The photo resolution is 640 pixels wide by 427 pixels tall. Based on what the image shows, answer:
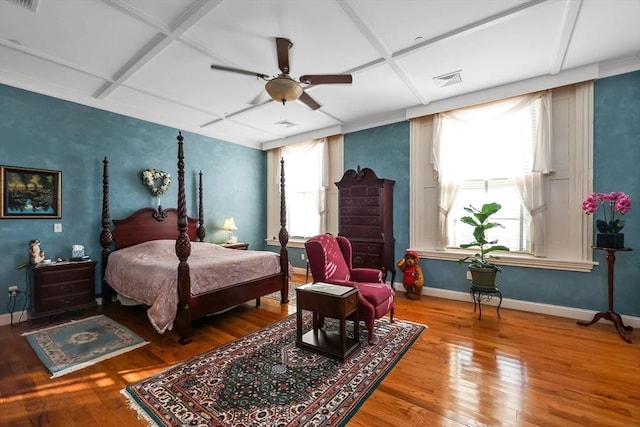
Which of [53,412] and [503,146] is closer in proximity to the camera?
[53,412]

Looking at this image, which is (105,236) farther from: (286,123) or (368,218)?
(368,218)

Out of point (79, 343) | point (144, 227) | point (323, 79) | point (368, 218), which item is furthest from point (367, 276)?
point (144, 227)

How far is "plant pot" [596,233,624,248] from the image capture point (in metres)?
2.91

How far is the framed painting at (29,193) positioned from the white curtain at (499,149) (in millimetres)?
5452

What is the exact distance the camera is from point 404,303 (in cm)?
407

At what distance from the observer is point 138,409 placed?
185cm

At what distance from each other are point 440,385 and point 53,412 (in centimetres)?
272

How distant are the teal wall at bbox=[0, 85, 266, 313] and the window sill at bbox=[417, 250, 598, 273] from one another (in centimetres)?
435

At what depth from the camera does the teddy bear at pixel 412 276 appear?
4242mm

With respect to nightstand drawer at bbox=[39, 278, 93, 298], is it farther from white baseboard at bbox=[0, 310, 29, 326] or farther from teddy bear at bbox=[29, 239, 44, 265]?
white baseboard at bbox=[0, 310, 29, 326]

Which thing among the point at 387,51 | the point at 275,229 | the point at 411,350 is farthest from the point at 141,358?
the point at 275,229

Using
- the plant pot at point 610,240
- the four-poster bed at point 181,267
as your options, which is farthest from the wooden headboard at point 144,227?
the plant pot at point 610,240

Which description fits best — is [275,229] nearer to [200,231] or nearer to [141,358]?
[200,231]

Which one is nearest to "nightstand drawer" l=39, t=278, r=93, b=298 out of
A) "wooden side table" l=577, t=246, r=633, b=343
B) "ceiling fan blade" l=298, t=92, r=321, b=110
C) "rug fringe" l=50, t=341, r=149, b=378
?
"rug fringe" l=50, t=341, r=149, b=378
